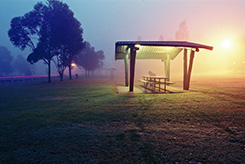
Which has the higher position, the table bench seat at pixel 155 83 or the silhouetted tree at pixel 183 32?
the silhouetted tree at pixel 183 32

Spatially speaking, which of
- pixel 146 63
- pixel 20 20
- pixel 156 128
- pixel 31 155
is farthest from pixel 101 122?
pixel 146 63

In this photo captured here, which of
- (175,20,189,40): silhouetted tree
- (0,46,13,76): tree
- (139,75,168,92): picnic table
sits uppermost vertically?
(175,20,189,40): silhouetted tree

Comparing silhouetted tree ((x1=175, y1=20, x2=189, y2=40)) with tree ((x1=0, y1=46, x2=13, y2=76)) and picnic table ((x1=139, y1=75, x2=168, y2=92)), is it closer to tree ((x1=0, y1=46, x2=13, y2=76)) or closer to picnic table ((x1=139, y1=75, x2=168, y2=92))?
picnic table ((x1=139, y1=75, x2=168, y2=92))

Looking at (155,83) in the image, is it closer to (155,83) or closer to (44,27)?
(155,83)

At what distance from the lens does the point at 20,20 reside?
2281 cm

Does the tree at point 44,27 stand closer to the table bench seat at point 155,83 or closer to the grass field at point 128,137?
the table bench seat at point 155,83

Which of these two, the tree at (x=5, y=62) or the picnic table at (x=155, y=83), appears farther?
the tree at (x=5, y=62)

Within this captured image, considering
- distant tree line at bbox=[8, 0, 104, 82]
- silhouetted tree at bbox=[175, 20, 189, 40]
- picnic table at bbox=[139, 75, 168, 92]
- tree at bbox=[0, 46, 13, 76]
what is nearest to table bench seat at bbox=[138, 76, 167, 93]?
picnic table at bbox=[139, 75, 168, 92]

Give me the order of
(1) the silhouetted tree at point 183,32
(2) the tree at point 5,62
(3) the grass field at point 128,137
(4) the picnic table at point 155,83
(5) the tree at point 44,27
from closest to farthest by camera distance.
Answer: (3) the grass field at point 128,137 < (4) the picnic table at point 155,83 < (5) the tree at point 44,27 < (1) the silhouetted tree at point 183,32 < (2) the tree at point 5,62

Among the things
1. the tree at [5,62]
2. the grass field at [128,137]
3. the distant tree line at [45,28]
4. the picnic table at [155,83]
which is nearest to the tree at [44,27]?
the distant tree line at [45,28]

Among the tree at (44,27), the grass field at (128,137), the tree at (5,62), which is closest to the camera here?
the grass field at (128,137)

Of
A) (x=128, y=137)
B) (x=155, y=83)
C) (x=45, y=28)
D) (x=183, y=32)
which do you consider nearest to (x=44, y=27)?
(x=45, y=28)

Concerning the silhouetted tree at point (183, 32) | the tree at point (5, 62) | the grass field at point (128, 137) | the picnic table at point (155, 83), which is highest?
the silhouetted tree at point (183, 32)

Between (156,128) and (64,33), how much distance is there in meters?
24.7
